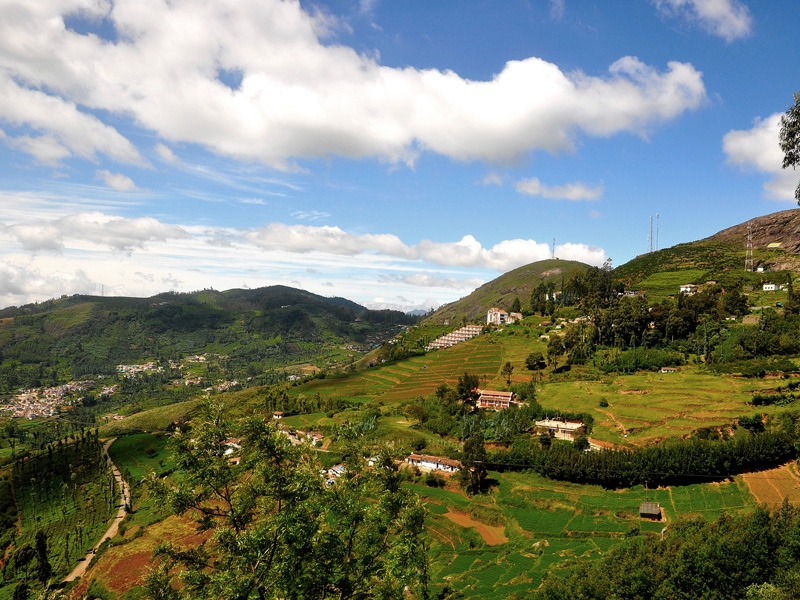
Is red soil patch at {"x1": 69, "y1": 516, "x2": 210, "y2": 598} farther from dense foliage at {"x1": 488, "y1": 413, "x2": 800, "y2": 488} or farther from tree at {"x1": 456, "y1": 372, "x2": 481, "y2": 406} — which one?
tree at {"x1": 456, "y1": 372, "x2": 481, "y2": 406}

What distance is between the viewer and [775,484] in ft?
163

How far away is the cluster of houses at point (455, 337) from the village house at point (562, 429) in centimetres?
8157

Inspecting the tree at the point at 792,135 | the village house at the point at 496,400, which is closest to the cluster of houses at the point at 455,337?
the village house at the point at 496,400

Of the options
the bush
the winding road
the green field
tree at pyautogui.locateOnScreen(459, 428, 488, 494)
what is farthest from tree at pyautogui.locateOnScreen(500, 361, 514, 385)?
the winding road

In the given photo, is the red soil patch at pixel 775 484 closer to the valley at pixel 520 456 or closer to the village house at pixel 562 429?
the valley at pixel 520 456

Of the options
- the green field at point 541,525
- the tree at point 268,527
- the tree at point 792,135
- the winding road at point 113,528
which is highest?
the tree at point 792,135

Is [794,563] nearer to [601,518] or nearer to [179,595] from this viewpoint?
[601,518]

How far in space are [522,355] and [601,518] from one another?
2400 inches

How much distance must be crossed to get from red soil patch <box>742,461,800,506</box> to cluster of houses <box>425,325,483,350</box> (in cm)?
10355

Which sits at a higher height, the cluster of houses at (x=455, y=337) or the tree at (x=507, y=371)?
the cluster of houses at (x=455, y=337)

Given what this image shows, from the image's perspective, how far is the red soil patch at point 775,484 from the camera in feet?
155

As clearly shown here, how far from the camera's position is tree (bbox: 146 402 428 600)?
10844 mm

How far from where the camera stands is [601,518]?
1966 inches

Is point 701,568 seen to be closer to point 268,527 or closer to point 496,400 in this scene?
point 268,527
